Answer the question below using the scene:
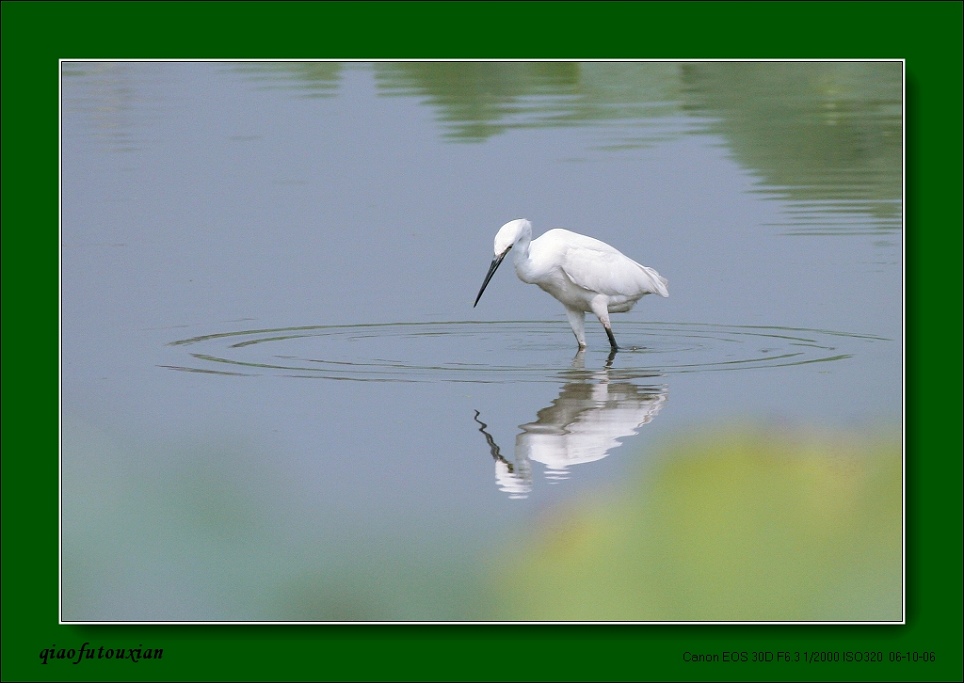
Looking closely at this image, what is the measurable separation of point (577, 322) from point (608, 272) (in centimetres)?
37

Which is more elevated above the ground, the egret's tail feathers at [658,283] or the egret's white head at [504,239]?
the egret's white head at [504,239]

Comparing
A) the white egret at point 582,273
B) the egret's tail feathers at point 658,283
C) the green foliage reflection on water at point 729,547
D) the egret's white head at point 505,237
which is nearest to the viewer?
the green foliage reflection on water at point 729,547

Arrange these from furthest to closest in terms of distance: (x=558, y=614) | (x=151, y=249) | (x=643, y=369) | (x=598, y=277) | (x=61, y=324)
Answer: (x=598, y=277) < (x=643, y=369) < (x=151, y=249) < (x=61, y=324) < (x=558, y=614)

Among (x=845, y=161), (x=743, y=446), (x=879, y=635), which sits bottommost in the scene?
(x=879, y=635)

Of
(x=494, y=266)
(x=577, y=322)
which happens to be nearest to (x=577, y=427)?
(x=494, y=266)

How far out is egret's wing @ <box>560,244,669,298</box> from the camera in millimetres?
9742

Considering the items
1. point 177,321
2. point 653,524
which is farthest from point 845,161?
point 177,321

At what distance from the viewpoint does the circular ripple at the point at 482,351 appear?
886cm

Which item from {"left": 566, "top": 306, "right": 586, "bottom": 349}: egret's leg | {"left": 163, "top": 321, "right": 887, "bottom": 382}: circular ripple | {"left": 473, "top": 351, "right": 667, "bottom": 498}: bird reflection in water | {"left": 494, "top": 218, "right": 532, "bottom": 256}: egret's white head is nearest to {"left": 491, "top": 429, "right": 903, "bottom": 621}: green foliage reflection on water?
{"left": 473, "top": 351, "right": 667, "bottom": 498}: bird reflection in water

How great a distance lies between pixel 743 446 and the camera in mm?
7941

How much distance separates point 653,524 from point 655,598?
395 millimetres

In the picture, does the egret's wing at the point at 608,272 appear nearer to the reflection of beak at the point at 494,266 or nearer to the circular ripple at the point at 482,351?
the circular ripple at the point at 482,351

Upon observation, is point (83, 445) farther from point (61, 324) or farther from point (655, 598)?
point (655, 598)

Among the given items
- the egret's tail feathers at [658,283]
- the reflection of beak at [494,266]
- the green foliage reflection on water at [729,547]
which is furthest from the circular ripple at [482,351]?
the green foliage reflection on water at [729,547]
